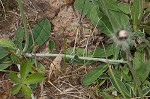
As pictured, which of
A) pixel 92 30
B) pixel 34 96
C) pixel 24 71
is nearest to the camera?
pixel 24 71

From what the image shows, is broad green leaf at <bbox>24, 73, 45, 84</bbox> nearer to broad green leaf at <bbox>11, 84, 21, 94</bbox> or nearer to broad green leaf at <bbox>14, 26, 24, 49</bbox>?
broad green leaf at <bbox>11, 84, 21, 94</bbox>

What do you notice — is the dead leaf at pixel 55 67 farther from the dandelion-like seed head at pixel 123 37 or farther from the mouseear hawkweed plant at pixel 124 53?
the dandelion-like seed head at pixel 123 37

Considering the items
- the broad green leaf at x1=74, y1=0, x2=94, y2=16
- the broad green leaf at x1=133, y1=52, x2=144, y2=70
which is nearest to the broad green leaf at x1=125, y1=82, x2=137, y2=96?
the broad green leaf at x1=133, y1=52, x2=144, y2=70

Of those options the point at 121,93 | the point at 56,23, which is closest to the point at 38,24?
the point at 56,23

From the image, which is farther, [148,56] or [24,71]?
[148,56]

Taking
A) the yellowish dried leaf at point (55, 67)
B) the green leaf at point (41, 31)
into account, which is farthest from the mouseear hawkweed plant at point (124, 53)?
the green leaf at point (41, 31)

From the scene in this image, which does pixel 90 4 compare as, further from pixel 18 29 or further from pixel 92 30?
pixel 18 29
